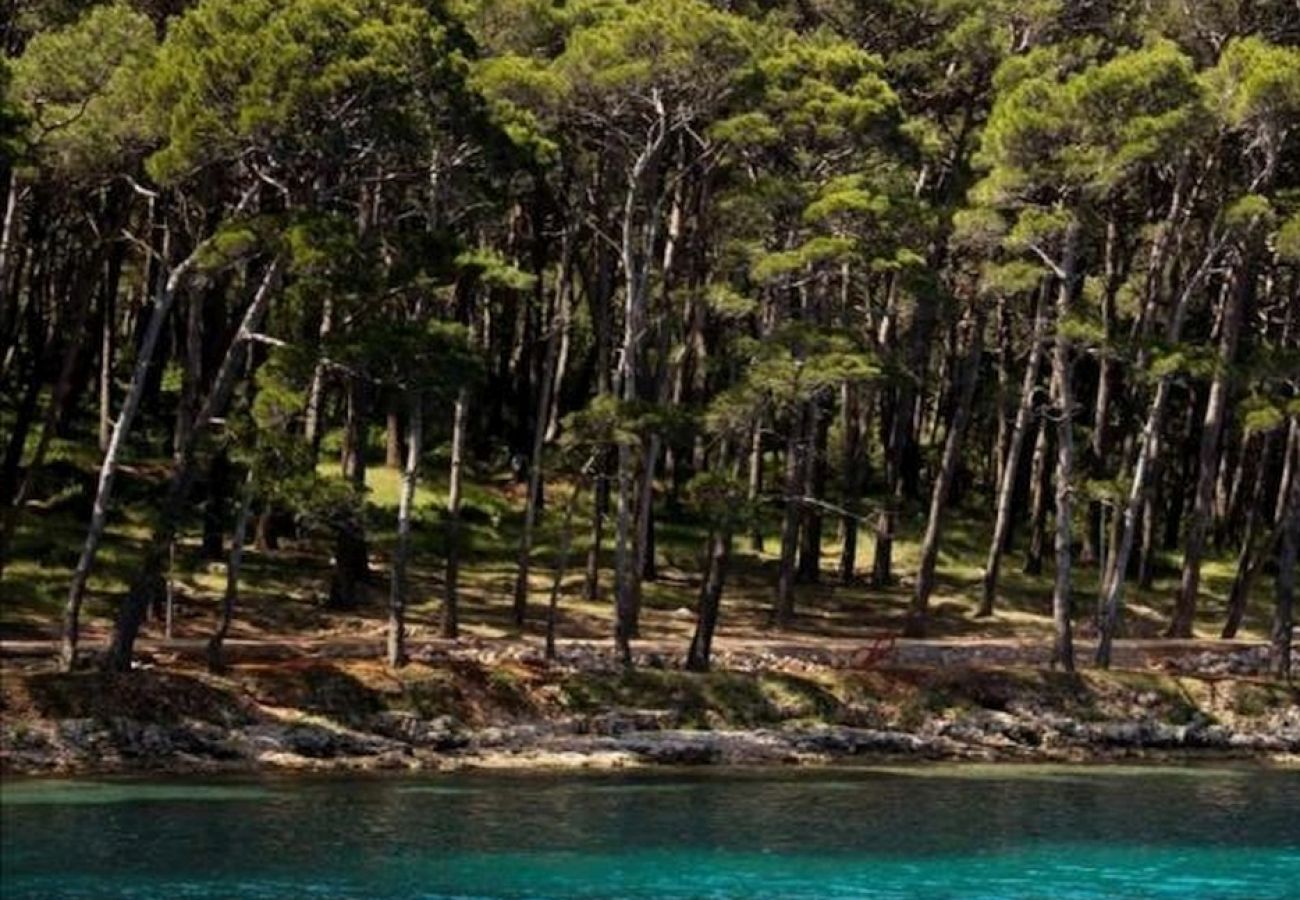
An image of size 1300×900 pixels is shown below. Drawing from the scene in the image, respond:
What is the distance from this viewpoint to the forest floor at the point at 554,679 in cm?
2878

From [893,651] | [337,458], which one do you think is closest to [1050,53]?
[893,651]

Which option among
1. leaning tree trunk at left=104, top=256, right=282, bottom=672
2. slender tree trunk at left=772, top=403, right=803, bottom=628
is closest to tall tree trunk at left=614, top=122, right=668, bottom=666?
slender tree trunk at left=772, top=403, right=803, bottom=628

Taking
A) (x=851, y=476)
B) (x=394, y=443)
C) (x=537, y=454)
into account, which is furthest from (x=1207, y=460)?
(x=394, y=443)

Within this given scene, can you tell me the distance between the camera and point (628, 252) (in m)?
33.8

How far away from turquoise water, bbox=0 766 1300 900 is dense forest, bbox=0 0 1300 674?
5932 millimetres

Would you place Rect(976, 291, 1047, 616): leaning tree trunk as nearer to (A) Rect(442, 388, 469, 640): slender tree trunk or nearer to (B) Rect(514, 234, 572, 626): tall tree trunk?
(B) Rect(514, 234, 572, 626): tall tree trunk

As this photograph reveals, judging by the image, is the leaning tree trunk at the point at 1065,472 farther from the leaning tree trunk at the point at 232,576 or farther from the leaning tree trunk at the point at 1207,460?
the leaning tree trunk at the point at 232,576

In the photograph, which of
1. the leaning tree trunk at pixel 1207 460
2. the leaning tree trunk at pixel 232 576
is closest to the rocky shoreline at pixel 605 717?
the leaning tree trunk at pixel 232 576

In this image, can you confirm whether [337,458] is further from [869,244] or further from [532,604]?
[869,244]

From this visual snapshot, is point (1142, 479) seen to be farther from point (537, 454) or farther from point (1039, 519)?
point (1039, 519)

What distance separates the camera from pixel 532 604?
42.2 meters

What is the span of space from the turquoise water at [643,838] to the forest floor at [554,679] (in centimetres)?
208

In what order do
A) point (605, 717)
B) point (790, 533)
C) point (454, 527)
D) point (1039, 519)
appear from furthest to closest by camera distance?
point (1039, 519)
point (790, 533)
point (454, 527)
point (605, 717)

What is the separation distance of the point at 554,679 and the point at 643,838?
32.1 feet
